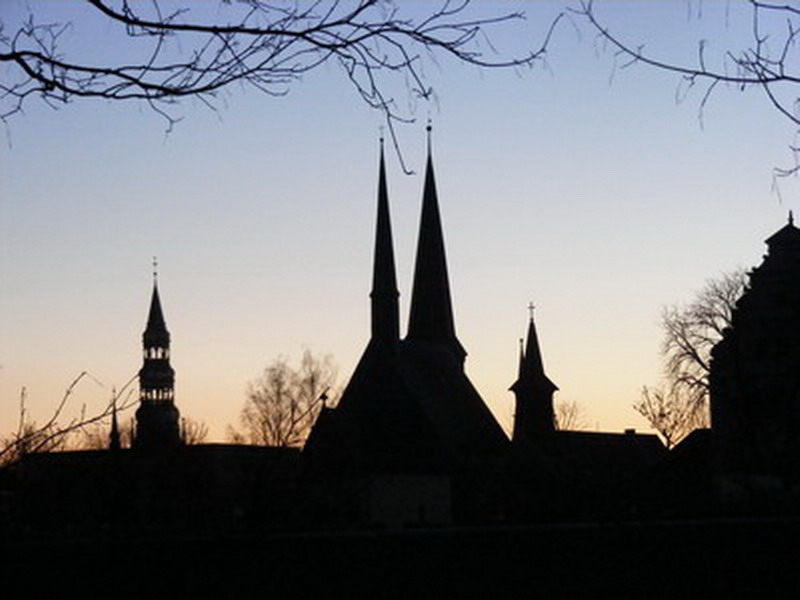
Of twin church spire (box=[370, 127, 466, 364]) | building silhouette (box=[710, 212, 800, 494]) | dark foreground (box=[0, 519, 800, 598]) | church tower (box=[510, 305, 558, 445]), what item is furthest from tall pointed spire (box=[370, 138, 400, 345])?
dark foreground (box=[0, 519, 800, 598])

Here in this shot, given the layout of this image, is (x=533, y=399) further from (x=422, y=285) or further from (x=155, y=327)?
(x=155, y=327)

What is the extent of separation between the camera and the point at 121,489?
1655 centimetres

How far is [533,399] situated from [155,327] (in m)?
39.7

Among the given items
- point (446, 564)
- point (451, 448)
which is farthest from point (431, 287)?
point (446, 564)

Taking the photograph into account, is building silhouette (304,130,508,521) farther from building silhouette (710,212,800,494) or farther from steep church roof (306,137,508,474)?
building silhouette (710,212,800,494)

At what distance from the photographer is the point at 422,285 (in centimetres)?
9919

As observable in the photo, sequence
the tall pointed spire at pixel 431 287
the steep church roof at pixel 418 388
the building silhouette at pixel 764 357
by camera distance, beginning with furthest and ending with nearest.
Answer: the tall pointed spire at pixel 431 287
the steep church roof at pixel 418 388
the building silhouette at pixel 764 357

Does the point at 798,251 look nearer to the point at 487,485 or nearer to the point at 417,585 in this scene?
the point at 487,485

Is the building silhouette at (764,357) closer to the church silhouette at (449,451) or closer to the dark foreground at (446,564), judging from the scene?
the church silhouette at (449,451)

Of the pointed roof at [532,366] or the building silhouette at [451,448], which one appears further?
the pointed roof at [532,366]

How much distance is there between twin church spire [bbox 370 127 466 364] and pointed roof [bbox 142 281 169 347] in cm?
3821

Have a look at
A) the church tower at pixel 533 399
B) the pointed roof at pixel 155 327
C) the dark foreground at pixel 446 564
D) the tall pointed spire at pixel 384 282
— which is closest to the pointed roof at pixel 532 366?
the church tower at pixel 533 399

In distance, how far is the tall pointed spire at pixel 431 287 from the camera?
322ft

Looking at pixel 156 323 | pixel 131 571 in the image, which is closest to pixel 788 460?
pixel 131 571
